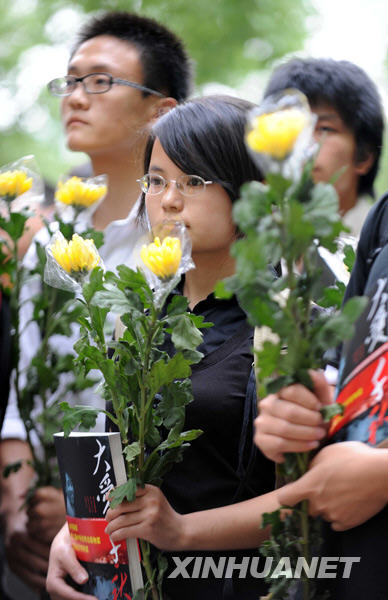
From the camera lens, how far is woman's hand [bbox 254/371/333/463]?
121cm

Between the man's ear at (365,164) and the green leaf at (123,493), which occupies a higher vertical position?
the man's ear at (365,164)

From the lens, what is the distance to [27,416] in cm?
250

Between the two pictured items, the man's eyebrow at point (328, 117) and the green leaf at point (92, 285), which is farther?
the man's eyebrow at point (328, 117)

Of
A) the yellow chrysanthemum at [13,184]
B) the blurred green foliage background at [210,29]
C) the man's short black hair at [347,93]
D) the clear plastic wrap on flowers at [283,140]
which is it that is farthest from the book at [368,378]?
the blurred green foliage background at [210,29]

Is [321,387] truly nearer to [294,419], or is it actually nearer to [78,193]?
[294,419]

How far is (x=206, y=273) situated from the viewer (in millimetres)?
1964

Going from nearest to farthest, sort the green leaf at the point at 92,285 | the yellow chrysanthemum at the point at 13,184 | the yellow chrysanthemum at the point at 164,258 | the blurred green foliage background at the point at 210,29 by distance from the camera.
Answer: the yellow chrysanthemum at the point at 164,258 < the green leaf at the point at 92,285 < the yellow chrysanthemum at the point at 13,184 < the blurred green foliage background at the point at 210,29

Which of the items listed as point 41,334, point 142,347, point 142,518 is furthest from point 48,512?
point 142,347

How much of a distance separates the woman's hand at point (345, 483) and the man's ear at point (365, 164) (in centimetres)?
170

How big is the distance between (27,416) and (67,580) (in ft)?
2.58

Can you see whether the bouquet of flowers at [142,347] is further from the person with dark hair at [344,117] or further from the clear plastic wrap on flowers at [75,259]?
the person with dark hair at [344,117]

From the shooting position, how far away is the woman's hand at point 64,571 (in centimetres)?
170

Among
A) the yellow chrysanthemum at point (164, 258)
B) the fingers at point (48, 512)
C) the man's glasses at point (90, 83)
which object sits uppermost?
the man's glasses at point (90, 83)

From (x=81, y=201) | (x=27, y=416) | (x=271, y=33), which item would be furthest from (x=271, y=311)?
(x=271, y=33)
